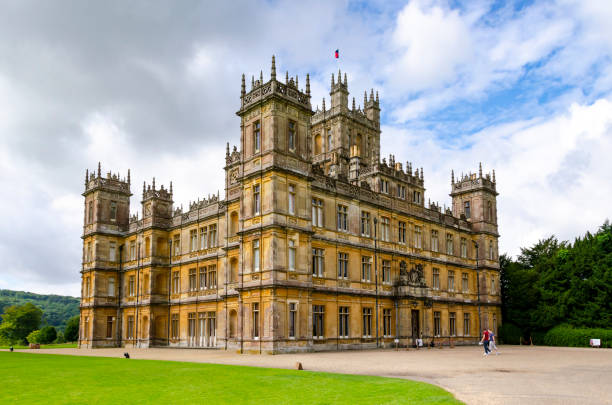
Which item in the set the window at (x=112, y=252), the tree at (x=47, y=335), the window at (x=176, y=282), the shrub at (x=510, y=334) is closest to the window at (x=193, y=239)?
the window at (x=176, y=282)

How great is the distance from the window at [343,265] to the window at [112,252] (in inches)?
1091

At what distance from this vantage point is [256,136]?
119 feet

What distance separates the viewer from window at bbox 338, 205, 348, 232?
39375mm

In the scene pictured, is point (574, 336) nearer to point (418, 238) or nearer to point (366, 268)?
point (418, 238)

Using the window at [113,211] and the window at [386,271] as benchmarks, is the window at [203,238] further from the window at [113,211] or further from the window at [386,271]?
the window at [386,271]

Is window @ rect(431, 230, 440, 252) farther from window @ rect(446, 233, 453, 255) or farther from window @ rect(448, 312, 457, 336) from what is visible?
window @ rect(448, 312, 457, 336)

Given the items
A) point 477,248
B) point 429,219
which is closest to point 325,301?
point 429,219

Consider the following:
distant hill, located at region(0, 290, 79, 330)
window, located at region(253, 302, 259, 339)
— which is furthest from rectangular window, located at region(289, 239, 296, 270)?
distant hill, located at region(0, 290, 79, 330)

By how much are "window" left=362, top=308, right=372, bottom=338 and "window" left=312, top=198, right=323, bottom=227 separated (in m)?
7.97

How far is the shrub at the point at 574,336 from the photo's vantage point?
44031mm

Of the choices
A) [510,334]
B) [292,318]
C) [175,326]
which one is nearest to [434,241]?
[510,334]

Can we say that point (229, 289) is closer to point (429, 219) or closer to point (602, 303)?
point (429, 219)

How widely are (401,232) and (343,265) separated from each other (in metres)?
8.37

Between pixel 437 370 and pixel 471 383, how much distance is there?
4.60 m
